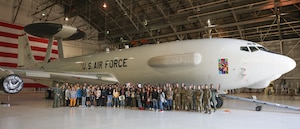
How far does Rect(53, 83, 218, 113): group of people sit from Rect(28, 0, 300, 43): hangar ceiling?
12636 millimetres

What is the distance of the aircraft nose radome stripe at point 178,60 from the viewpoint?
9.52m

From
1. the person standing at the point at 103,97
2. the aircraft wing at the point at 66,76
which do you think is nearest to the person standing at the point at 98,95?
the person standing at the point at 103,97

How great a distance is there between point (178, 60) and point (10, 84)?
7822mm

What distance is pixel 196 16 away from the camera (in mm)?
20828

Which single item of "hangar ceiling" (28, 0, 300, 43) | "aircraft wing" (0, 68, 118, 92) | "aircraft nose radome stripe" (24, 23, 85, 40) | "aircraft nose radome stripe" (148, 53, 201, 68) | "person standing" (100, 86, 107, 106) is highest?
"hangar ceiling" (28, 0, 300, 43)

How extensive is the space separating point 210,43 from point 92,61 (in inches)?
336

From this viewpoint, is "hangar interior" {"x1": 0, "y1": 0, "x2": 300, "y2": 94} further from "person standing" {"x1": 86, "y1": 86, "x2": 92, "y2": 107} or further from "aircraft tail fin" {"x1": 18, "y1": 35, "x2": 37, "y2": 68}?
"person standing" {"x1": 86, "y1": 86, "x2": 92, "y2": 107}

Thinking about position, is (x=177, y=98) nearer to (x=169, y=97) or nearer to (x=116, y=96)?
(x=169, y=97)

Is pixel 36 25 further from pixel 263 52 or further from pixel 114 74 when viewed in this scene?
pixel 263 52

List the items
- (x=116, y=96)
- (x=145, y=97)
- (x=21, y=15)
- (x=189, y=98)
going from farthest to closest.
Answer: (x=21, y=15) < (x=116, y=96) < (x=145, y=97) < (x=189, y=98)

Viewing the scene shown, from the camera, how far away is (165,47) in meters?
11.0

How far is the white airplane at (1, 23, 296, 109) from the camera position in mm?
8883

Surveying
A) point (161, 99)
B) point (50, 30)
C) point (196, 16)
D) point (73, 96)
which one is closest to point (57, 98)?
point (73, 96)

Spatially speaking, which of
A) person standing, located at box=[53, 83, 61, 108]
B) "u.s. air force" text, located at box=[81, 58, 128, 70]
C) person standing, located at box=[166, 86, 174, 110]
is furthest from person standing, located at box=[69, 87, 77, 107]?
person standing, located at box=[166, 86, 174, 110]
